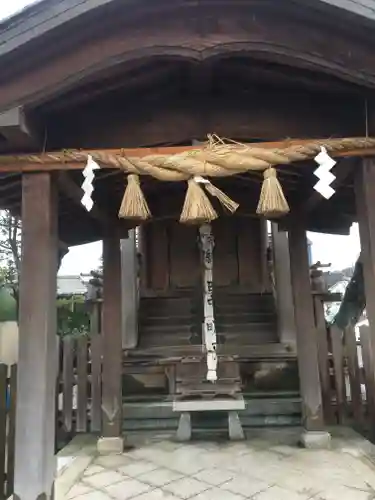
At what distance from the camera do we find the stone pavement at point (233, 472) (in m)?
3.83

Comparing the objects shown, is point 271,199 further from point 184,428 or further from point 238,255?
point 238,255

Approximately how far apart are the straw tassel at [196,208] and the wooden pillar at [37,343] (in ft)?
3.32

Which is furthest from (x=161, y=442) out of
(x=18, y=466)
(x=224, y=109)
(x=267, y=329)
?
(x=224, y=109)

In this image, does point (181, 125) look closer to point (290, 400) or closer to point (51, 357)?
point (51, 357)

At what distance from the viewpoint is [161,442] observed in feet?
18.7

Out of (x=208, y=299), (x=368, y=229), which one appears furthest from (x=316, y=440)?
(x=368, y=229)

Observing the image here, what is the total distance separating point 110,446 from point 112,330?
1320 mm

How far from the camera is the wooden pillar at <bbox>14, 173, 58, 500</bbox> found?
2.97 metres

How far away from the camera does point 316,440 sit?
5195mm

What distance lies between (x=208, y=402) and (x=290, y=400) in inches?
68.4

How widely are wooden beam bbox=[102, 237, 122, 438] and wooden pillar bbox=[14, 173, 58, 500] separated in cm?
225

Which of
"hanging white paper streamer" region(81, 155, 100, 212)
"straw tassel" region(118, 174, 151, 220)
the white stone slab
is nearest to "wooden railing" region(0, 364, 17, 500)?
"hanging white paper streamer" region(81, 155, 100, 212)

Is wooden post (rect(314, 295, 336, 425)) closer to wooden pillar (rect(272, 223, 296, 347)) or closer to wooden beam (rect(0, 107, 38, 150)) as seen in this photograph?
wooden pillar (rect(272, 223, 296, 347))

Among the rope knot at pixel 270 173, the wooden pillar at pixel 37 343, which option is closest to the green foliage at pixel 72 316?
the wooden pillar at pixel 37 343
